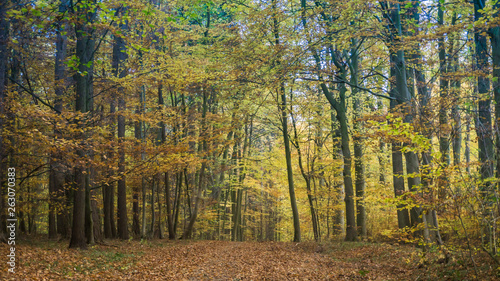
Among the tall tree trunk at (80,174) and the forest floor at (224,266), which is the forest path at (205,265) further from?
the tall tree trunk at (80,174)

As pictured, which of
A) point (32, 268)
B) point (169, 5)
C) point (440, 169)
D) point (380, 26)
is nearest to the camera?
point (440, 169)

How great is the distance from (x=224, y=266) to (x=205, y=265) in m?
0.54

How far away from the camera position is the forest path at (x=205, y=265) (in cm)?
A: 708

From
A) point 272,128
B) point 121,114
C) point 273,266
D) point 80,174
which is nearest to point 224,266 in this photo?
point 273,266

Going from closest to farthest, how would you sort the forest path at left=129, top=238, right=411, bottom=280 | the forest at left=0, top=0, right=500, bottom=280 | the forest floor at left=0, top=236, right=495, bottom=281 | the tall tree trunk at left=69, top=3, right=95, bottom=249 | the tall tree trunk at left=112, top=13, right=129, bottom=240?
1. the forest at left=0, top=0, right=500, bottom=280
2. the forest floor at left=0, top=236, right=495, bottom=281
3. the forest path at left=129, top=238, right=411, bottom=280
4. the tall tree trunk at left=69, top=3, right=95, bottom=249
5. the tall tree trunk at left=112, top=13, right=129, bottom=240

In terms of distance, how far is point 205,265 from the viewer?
930 cm

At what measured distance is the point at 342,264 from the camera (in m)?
9.69

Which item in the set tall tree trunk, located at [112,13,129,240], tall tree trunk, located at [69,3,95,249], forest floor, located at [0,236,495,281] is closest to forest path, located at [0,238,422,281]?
forest floor, located at [0,236,495,281]

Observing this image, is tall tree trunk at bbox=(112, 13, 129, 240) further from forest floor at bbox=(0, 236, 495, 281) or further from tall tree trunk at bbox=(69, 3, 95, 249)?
forest floor at bbox=(0, 236, 495, 281)

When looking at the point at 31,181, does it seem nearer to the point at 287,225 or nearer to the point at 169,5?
the point at 169,5

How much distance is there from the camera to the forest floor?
6.84 m

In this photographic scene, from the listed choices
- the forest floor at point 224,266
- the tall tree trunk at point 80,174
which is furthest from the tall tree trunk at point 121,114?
the forest floor at point 224,266

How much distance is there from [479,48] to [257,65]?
7.03m

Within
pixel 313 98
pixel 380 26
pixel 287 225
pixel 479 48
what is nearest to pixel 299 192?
pixel 313 98
